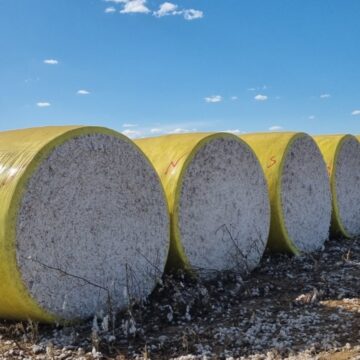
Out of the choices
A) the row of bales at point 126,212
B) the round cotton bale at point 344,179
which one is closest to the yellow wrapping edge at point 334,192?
the round cotton bale at point 344,179

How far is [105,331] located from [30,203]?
3.52 ft

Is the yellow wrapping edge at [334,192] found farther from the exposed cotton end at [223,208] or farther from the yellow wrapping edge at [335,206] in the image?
the exposed cotton end at [223,208]

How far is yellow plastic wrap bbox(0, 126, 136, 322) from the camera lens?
3832mm

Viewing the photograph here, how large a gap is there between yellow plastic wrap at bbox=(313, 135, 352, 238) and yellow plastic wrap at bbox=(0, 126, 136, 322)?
4719 mm

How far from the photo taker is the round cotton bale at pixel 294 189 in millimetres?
6691

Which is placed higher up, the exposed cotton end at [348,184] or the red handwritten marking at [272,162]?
the red handwritten marking at [272,162]

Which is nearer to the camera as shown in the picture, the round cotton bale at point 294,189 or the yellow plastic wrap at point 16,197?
the yellow plastic wrap at point 16,197

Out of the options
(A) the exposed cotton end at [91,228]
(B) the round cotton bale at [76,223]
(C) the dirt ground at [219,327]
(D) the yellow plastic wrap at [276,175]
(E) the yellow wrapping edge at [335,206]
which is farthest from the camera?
(E) the yellow wrapping edge at [335,206]

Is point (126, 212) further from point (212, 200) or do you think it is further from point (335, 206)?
point (335, 206)

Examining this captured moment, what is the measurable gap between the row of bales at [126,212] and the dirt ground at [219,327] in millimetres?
181

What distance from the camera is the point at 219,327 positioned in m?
4.21

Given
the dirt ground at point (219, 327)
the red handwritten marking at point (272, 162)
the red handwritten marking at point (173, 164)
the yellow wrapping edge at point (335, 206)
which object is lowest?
the dirt ground at point (219, 327)

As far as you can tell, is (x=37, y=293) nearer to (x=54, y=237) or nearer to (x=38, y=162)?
(x=54, y=237)

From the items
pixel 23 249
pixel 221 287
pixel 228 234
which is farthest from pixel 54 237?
pixel 228 234
